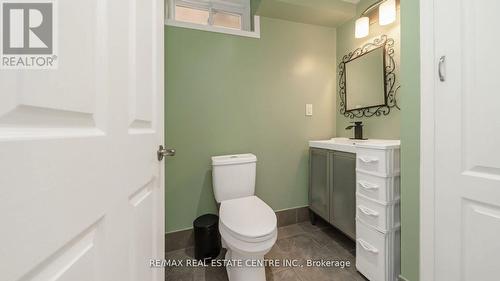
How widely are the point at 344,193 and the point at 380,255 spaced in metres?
0.43

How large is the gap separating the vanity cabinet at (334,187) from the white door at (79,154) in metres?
1.32

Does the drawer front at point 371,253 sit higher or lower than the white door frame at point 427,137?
lower

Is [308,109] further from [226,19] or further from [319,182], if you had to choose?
[226,19]

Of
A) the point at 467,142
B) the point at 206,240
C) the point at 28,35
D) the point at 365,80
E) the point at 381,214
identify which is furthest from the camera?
the point at 365,80

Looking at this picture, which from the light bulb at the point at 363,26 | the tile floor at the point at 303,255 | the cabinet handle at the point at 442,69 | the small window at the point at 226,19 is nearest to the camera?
the cabinet handle at the point at 442,69

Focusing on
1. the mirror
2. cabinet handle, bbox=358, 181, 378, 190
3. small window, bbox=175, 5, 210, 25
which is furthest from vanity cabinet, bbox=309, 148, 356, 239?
small window, bbox=175, 5, 210, 25

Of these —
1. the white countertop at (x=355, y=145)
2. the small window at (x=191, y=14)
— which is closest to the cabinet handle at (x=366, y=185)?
the white countertop at (x=355, y=145)

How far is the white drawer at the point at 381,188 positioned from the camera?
1.13 meters

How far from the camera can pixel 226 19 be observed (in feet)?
6.28

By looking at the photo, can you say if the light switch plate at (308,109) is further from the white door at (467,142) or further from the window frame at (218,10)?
the white door at (467,142)

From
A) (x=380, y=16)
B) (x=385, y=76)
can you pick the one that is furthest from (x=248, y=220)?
(x=380, y=16)

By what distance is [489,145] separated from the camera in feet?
2.36

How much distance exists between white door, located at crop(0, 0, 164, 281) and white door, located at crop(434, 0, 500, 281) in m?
1.23

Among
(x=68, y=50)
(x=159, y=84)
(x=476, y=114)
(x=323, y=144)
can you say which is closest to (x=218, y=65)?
(x=159, y=84)
